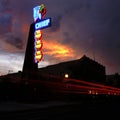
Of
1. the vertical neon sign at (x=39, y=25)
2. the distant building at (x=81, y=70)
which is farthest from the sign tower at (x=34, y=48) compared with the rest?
the distant building at (x=81, y=70)

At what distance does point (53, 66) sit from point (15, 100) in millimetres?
34143

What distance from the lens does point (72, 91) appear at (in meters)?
52.5

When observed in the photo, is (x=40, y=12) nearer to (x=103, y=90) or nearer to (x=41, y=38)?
(x=41, y=38)

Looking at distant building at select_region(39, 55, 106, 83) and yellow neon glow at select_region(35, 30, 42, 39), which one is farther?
distant building at select_region(39, 55, 106, 83)

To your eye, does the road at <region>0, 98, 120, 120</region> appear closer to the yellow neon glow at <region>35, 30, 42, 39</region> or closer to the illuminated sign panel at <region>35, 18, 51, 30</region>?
the yellow neon glow at <region>35, 30, 42, 39</region>

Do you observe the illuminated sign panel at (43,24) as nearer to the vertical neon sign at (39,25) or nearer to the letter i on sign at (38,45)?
the vertical neon sign at (39,25)

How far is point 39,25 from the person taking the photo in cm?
4469

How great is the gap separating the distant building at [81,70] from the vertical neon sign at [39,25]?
2129 centimetres

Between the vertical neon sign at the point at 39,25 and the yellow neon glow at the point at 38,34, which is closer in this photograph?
the vertical neon sign at the point at 39,25

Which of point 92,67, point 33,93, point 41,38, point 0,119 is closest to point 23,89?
point 33,93

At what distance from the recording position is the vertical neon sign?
140 ft

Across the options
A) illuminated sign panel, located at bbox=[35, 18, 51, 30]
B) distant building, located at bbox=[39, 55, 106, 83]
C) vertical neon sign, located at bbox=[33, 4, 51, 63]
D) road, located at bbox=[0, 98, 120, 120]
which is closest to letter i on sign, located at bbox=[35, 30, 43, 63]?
vertical neon sign, located at bbox=[33, 4, 51, 63]

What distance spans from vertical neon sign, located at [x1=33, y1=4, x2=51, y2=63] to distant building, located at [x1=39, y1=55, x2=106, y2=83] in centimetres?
2129

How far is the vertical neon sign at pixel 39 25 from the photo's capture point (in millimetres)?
42750
